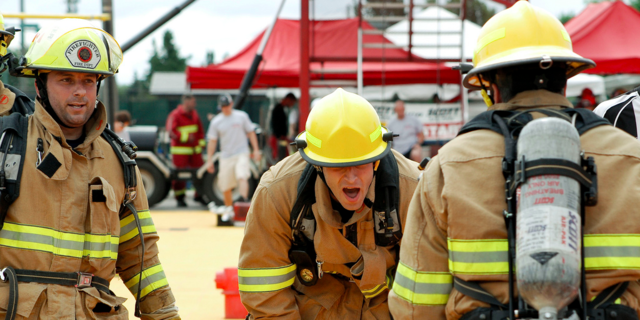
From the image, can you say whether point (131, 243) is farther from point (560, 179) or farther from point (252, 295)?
point (560, 179)

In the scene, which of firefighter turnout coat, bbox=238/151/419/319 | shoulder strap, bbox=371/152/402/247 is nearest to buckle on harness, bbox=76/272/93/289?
firefighter turnout coat, bbox=238/151/419/319

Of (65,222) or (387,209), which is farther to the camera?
(387,209)

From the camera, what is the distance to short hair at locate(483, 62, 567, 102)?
2113mm

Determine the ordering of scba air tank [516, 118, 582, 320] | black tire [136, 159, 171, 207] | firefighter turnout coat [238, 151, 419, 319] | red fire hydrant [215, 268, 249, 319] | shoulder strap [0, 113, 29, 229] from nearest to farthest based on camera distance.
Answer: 1. scba air tank [516, 118, 582, 320]
2. shoulder strap [0, 113, 29, 229]
3. firefighter turnout coat [238, 151, 419, 319]
4. red fire hydrant [215, 268, 249, 319]
5. black tire [136, 159, 171, 207]

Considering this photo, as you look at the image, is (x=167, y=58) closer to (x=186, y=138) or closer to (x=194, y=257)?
(x=186, y=138)

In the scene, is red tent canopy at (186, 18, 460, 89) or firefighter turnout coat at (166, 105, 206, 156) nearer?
red tent canopy at (186, 18, 460, 89)

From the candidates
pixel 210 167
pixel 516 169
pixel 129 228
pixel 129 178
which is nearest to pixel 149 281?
pixel 129 228

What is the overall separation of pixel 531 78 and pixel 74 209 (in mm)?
1848

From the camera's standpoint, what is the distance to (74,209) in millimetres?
2768

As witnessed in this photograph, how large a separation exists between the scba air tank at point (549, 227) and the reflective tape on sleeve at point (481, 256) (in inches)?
5.2

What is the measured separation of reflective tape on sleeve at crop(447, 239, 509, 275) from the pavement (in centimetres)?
394

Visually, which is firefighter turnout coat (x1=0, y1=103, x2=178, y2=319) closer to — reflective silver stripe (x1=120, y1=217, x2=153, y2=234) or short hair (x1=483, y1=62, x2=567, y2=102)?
reflective silver stripe (x1=120, y1=217, x2=153, y2=234)

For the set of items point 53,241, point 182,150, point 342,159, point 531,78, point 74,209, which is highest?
point 531,78

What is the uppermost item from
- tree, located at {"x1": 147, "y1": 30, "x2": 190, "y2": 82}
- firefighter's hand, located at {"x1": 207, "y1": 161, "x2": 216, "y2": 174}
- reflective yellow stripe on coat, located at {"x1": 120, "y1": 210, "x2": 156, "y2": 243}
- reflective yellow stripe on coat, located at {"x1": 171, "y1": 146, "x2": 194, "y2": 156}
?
tree, located at {"x1": 147, "y1": 30, "x2": 190, "y2": 82}
